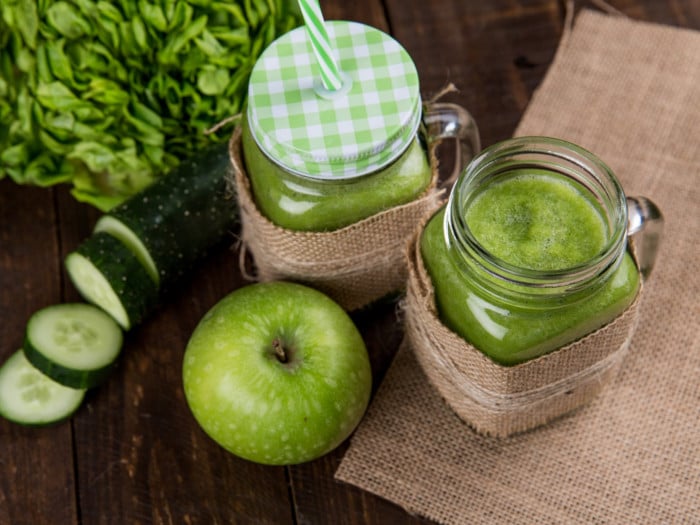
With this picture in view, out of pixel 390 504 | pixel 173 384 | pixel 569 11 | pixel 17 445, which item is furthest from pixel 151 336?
pixel 569 11

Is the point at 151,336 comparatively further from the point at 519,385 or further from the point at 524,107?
the point at 524,107

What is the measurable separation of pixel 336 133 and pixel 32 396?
1.82 feet

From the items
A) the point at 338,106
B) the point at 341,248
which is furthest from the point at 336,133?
the point at 341,248

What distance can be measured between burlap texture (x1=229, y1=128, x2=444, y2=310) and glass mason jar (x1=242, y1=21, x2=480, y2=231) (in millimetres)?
12

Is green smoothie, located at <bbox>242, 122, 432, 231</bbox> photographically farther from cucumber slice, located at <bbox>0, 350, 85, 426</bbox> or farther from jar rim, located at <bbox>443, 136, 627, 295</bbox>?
cucumber slice, located at <bbox>0, 350, 85, 426</bbox>

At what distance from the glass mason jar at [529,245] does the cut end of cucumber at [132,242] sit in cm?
42

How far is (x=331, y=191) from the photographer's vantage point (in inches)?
37.8

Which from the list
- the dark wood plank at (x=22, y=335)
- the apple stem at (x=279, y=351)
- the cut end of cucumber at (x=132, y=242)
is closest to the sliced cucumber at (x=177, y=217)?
the cut end of cucumber at (x=132, y=242)

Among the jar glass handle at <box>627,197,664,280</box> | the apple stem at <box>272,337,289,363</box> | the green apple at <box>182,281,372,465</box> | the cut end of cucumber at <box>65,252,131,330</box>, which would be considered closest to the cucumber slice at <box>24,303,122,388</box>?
the cut end of cucumber at <box>65,252,131,330</box>

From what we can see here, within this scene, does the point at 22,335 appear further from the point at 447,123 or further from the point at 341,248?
the point at 447,123

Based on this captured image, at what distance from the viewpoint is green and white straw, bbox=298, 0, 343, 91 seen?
87cm

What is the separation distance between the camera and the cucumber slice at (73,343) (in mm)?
1118

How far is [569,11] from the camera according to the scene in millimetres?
1370

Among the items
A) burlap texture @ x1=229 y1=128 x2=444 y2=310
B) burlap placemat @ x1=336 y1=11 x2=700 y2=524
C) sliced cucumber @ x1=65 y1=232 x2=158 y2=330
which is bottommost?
burlap placemat @ x1=336 y1=11 x2=700 y2=524
